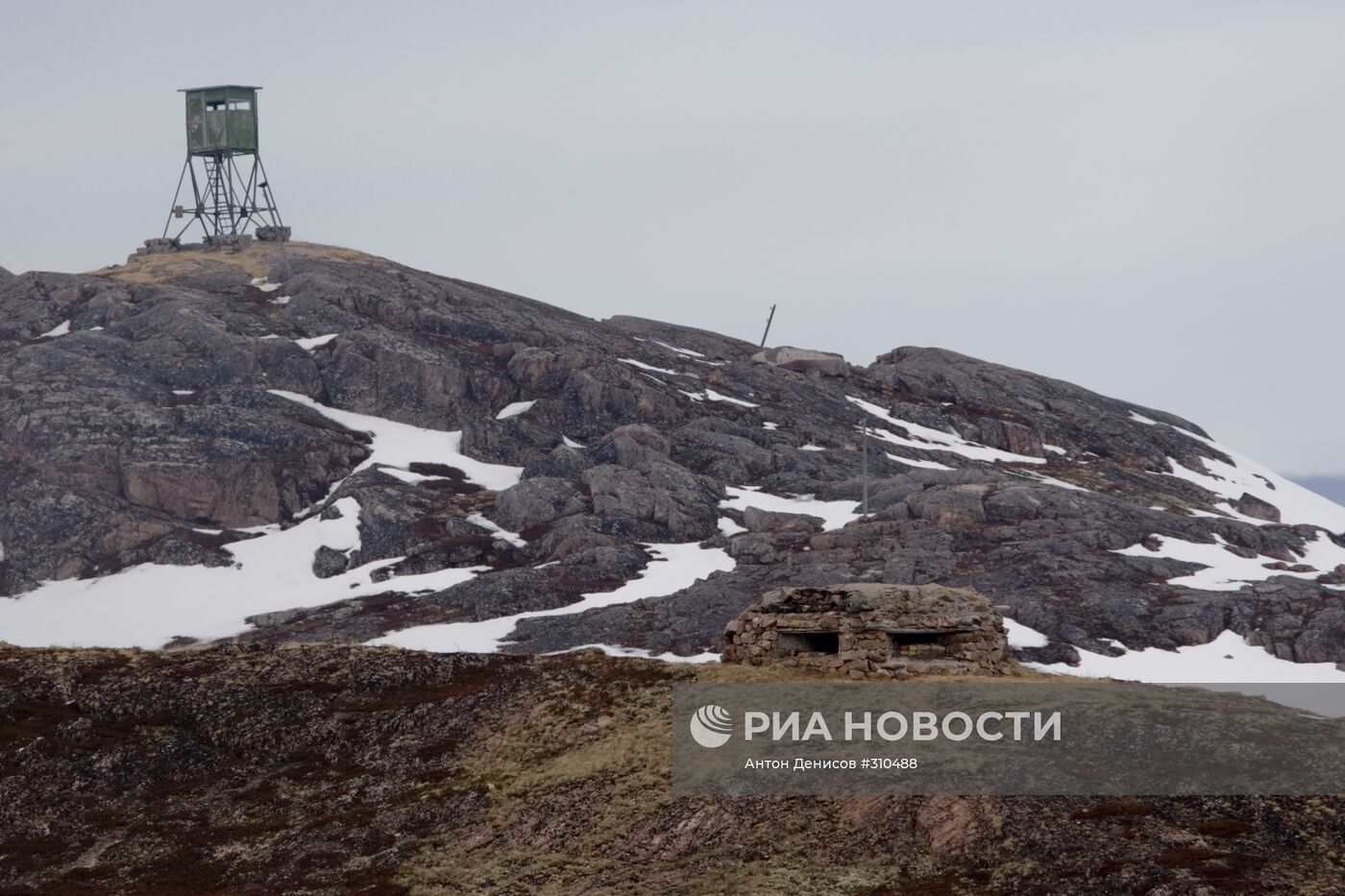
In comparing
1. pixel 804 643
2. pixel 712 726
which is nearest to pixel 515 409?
pixel 804 643

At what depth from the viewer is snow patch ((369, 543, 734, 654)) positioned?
9950cm

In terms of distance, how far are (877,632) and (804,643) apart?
2648 millimetres

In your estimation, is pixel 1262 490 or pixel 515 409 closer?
pixel 515 409

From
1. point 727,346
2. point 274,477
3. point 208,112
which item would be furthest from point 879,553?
point 208,112

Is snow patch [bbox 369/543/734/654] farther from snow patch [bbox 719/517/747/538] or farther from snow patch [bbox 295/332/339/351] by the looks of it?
snow patch [bbox 295/332/339/351]

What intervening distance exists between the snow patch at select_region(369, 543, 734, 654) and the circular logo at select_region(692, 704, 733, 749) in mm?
55754

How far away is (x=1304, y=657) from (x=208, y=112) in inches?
5069

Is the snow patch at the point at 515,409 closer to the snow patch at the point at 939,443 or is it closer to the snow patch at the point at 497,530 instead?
the snow patch at the point at 497,530

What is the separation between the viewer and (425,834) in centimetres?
3553

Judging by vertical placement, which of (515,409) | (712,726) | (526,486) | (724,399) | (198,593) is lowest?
(198,593)

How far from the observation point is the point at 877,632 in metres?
42.2

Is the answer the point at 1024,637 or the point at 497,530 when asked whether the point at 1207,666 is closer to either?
the point at 1024,637

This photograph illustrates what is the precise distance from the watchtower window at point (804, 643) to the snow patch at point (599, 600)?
51.6 m

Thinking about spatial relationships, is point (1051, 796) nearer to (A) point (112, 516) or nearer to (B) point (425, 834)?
(B) point (425, 834)
